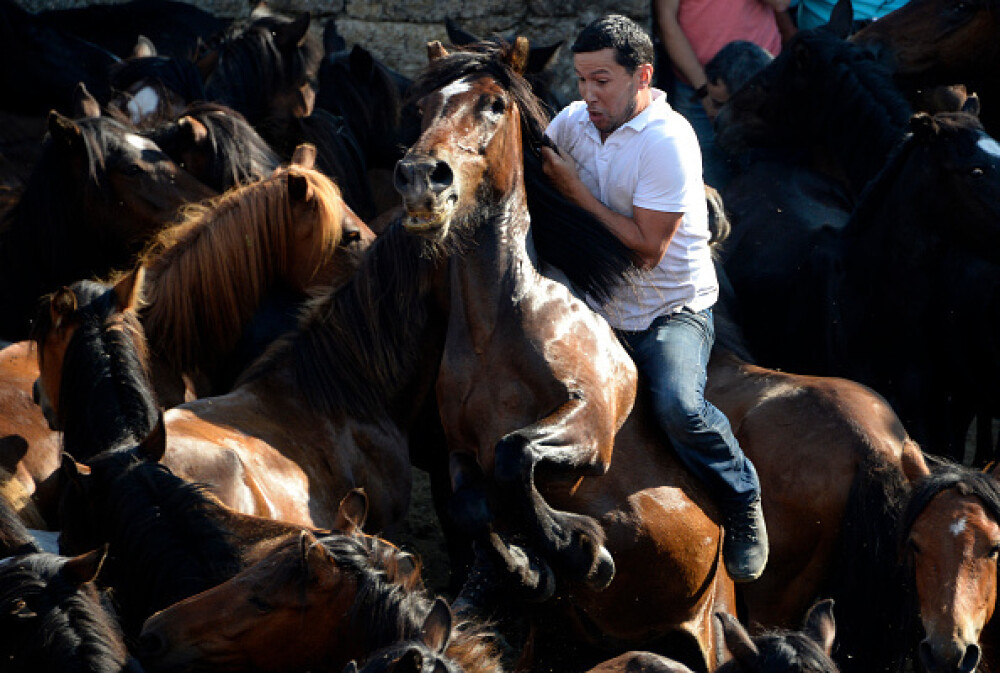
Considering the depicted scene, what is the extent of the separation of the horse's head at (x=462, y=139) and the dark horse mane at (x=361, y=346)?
79cm

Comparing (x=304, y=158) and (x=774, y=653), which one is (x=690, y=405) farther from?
(x=304, y=158)

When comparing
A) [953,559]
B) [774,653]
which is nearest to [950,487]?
[953,559]

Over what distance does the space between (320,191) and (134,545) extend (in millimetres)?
2271

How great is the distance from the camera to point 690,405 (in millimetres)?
4301

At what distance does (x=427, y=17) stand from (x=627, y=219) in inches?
208

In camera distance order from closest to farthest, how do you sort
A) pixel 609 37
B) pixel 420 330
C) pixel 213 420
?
pixel 609 37 → pixel 213 420 → pixel 420 330

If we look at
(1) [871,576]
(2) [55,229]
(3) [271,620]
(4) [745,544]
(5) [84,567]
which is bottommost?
(1) [871,576]

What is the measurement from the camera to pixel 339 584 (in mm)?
3076

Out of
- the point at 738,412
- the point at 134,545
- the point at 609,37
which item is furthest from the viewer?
the point at 738,412

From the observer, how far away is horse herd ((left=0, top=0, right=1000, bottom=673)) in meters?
3.23

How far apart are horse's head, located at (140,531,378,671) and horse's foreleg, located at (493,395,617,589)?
2.52 ft

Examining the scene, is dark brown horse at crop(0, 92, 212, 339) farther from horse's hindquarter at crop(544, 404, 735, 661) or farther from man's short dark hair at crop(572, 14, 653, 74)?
horse's hindquarter at crop(544, 404, 735, 661)

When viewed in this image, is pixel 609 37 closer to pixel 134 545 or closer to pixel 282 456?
pixel 282 456

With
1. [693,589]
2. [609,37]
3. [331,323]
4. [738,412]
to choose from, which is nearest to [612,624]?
[693,589]
